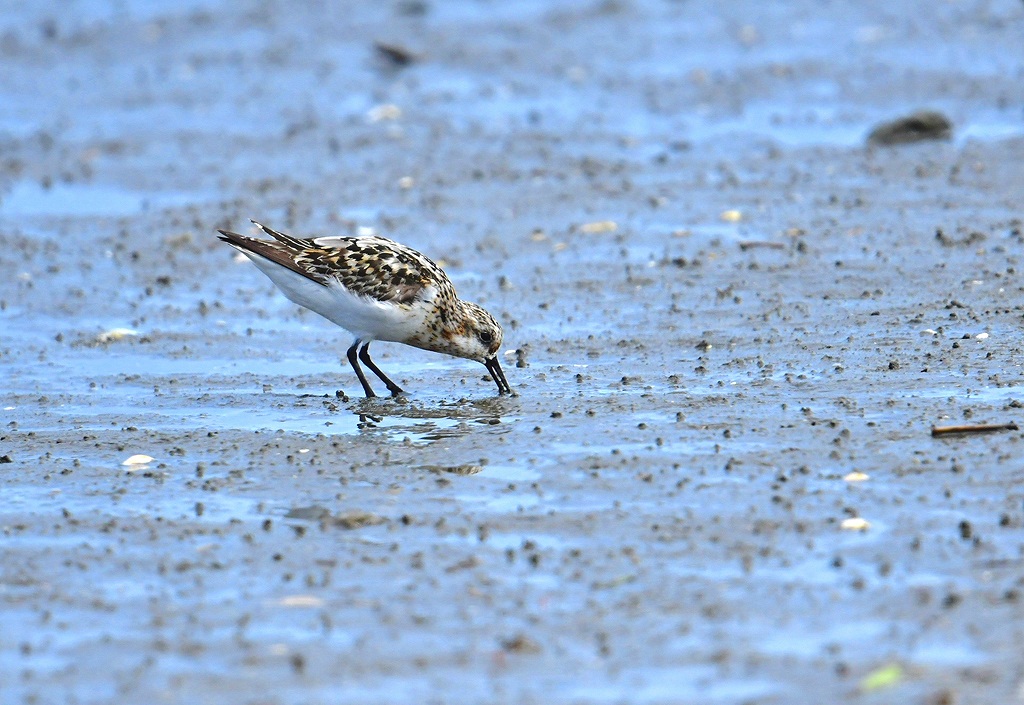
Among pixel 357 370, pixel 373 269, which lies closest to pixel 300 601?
pixel 357 370

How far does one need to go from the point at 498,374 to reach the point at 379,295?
87cm

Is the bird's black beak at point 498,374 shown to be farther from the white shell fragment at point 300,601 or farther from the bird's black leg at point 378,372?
the white shell fragment at point 300,601

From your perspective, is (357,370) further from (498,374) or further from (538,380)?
(538,380)

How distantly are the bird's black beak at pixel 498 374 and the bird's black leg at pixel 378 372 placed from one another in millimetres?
556

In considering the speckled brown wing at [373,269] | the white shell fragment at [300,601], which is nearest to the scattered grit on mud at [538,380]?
the white shell fragment at [300,601]

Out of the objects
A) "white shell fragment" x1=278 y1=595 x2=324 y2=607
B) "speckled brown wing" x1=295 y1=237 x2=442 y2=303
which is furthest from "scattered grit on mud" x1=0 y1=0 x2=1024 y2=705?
"speckled brown wing" x1=295 y1=237 x2=442 y2=303

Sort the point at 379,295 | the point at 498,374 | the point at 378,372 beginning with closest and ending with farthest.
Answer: the point at 498,374
the point at 379,295
the point at 378,372

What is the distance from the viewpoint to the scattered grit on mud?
18.3 feet

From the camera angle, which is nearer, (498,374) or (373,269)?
(498,374)

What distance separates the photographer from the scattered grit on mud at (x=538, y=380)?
557 centimetres

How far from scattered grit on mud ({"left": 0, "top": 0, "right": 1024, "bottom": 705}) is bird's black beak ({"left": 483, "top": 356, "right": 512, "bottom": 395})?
9cm

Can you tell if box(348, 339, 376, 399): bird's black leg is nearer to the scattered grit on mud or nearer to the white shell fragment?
the scattered grit on mud

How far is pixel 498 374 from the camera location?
30.0 feet

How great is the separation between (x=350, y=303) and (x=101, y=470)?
6.91 feet
